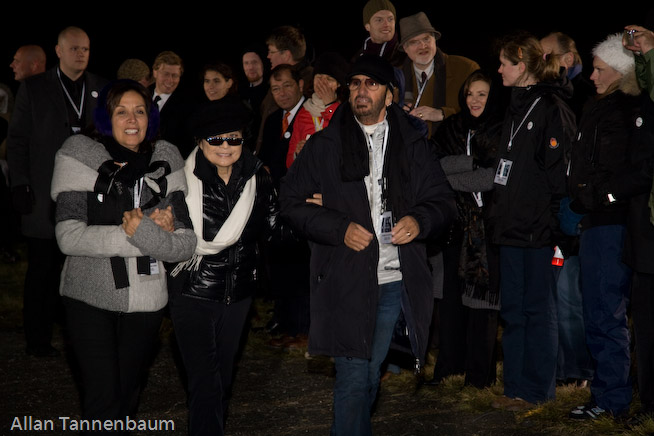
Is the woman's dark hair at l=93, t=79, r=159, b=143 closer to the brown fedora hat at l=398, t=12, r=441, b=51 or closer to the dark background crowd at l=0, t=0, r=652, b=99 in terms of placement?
the brown fedora hat at l=398, t=12, r=441, b=51

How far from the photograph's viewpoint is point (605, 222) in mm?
5570

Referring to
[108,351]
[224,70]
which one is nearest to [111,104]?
[108,351]

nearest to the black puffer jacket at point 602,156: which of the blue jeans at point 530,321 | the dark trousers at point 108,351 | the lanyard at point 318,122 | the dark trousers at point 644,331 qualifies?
the dark trousers at point 644,331

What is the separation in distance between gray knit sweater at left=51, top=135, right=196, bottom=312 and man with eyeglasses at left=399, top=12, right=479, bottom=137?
346cm

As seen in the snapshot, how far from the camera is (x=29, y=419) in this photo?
598 centimetres

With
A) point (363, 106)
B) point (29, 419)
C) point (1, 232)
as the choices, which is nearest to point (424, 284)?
point (363, 106)

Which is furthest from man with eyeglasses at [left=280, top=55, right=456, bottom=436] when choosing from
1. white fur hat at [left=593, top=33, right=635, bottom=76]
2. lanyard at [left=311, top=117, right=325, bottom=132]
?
lanyard at [left=311, top=117, right=325, bottom=132]

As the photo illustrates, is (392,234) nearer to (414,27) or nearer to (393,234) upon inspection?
(393,234)

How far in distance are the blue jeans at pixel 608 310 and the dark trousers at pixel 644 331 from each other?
0.10 meters

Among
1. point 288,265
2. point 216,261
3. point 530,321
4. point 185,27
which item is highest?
point 185,27

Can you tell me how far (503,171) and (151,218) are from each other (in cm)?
249

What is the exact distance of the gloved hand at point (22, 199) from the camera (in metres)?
7.62

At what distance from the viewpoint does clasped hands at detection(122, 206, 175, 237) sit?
459 cm

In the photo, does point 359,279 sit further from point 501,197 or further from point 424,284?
point 501,197
